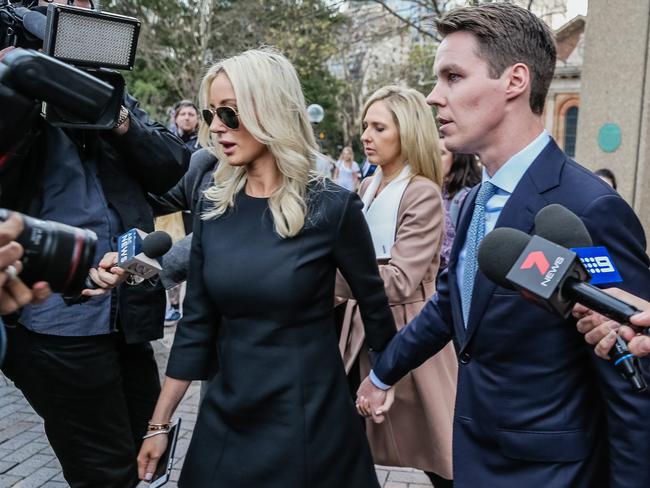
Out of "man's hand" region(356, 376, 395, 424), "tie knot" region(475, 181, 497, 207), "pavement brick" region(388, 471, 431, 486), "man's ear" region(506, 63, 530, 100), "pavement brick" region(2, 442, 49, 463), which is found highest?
"man's ear" region(506, 63, 530, 100)

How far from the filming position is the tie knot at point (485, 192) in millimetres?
2402

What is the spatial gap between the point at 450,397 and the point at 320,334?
50.1 inches

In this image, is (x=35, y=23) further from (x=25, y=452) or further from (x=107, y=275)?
(x=25, y=452)

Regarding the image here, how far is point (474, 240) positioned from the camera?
243 cm

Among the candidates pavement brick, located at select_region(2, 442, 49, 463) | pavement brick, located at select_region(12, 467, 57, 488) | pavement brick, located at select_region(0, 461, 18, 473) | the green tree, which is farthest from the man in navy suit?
the green tree

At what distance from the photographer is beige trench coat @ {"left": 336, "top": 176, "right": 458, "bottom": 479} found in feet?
12.0

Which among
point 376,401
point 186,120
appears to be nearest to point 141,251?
point 376,401

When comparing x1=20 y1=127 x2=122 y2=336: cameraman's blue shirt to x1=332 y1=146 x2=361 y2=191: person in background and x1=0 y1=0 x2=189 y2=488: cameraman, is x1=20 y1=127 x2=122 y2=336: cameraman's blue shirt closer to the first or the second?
x1=0 y1=0 x2=189 y2=488: cameraman

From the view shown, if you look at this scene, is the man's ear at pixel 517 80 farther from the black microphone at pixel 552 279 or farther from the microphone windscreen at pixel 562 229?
the black microphone at pixel 552 279

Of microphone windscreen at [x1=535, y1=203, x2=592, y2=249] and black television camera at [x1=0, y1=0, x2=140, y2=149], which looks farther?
black television camera at [x1=0, y1=0, x2=140, y2=149]

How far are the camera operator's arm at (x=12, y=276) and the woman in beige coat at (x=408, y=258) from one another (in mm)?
2137

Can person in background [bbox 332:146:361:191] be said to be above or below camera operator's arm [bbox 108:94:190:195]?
above

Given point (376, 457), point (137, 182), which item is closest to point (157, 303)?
point (137, 182)

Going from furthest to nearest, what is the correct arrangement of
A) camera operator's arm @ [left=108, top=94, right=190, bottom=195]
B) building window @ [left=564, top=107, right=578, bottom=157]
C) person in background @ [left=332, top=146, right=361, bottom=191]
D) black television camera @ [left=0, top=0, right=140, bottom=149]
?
building window @ [left=564, top=107, right=578, bottom=157], person in background @ [left=332, top=146, right=361, bottom=191], camera operator's arm @ [left=108, top=94, right=190, bottom=195], black television camera @ [left=0, top=0, right=140, bottom=149]
